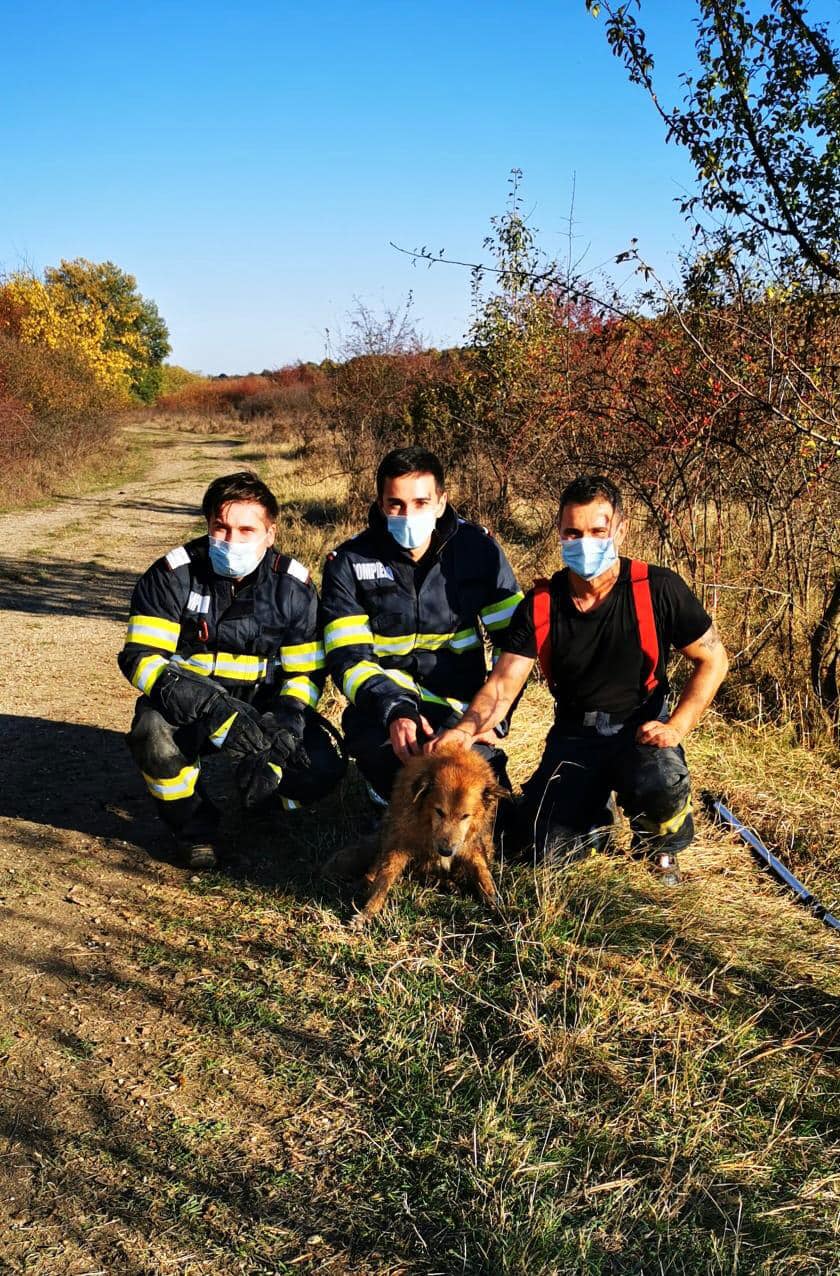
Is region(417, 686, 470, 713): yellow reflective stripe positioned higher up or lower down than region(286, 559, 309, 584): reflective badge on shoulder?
lower down

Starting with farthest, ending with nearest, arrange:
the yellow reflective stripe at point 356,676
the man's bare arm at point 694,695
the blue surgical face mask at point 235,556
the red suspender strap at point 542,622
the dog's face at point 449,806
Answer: the blue surgical face mask at point 235,556 → the yellow reflective stripe at point 356,676 → the red suspender strap at point 542,622 → the man's bare arm at point 694,695 → the dog's face at point 449,806

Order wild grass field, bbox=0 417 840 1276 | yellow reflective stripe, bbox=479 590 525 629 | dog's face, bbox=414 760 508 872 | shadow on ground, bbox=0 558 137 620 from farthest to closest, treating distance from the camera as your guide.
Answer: shadow on ground, bbox=0 558 137 620 < yellow reflective stripe, bbox=479 590 525 629 < dog's face, bbox=414 760 508 872 < wild grass field, bbox=0 417 840 1276

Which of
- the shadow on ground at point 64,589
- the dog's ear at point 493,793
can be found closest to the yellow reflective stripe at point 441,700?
the dog's ear at point 493,793

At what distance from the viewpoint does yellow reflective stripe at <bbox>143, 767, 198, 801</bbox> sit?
4406 millimetres

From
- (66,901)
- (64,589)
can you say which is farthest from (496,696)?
(64,589)

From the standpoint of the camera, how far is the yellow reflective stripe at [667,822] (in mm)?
4086

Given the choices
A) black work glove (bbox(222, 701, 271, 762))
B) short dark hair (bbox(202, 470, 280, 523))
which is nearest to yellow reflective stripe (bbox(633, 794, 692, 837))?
black work glove (bbox(222, 701, 271, 762))

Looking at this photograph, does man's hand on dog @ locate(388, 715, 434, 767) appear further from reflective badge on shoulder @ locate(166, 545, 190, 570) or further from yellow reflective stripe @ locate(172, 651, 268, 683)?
reflective badge on shoulder @ locate(166, 545, 190, 570)

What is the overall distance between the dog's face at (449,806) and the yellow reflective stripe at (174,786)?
49.0 inches

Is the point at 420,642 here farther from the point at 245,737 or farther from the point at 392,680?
the point at 245,737

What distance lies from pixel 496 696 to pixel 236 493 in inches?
60.1

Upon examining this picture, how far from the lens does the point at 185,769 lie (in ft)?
14.6

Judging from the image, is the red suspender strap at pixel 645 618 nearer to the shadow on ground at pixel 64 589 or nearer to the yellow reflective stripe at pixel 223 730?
the yellow reflective stripe at pixel 223 730

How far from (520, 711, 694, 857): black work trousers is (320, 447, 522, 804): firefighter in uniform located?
26 cm
